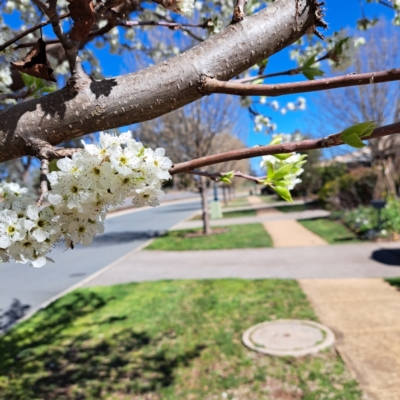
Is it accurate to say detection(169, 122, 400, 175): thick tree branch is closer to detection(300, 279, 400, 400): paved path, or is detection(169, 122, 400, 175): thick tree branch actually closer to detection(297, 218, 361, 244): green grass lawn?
detection(300, 279, 400, 400): paved path

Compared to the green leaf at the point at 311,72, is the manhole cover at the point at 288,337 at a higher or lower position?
lower

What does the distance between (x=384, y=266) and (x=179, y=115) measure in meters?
9.23

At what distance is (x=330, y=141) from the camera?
93cm

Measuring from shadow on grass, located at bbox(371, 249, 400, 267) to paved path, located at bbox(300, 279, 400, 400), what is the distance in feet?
4.58

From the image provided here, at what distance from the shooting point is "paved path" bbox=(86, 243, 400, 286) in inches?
304

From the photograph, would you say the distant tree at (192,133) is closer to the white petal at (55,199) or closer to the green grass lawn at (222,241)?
the green grass lawn at (222,241)

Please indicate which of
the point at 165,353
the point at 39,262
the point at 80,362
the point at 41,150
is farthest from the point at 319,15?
the point at 80,362

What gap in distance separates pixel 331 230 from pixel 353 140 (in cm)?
1251

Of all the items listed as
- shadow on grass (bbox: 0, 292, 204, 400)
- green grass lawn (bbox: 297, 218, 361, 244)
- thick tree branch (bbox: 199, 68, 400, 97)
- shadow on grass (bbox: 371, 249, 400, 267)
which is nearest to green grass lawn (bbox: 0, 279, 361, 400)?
shadow on grass (bbox: 0, 292, 204, 400)

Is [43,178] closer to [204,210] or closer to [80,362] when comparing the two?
[80,362]

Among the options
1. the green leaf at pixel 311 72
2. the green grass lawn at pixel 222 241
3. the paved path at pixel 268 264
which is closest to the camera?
the green leaf at pixel 311 72

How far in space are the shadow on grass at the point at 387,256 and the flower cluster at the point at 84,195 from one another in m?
7.86

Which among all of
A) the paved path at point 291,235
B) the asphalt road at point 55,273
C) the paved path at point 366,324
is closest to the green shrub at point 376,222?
the paved path at point 291,235

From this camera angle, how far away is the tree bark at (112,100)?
958 mm
